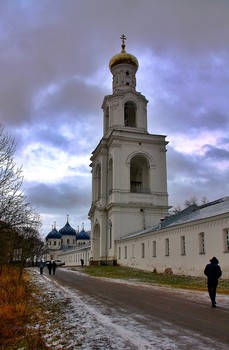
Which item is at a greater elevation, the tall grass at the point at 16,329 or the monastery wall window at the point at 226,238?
the monastery wall window at the point at 226,238

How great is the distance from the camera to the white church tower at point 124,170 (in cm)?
4719

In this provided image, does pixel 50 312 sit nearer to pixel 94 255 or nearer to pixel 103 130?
pixel 94 255

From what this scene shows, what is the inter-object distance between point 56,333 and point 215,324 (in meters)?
3.52

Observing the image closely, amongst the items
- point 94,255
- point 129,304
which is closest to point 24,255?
point 129,304

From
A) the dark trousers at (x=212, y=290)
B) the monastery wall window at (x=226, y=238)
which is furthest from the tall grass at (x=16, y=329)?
the monastery wall window at (x=226, y=238)

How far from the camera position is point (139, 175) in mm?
54781

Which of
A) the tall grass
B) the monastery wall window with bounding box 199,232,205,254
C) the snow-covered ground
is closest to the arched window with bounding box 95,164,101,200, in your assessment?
the monastery wall window with bounding box 199,232,205,254

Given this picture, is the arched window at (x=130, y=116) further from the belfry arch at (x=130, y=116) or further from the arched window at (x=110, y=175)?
the arched window at (x=110, y=175)

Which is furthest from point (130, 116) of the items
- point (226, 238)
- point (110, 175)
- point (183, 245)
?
point (226, 238)

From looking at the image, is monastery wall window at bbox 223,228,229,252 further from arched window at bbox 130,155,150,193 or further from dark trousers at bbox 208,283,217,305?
arched window at bbox 130,155,150,193

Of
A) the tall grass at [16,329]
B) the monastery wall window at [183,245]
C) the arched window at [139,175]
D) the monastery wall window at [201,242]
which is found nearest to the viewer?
the tall grass at [16,329]

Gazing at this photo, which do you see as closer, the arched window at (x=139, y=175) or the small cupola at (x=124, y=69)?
the arched window at (x=139, y=175)

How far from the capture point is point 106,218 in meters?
50.5

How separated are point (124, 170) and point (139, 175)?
6.83 meters
